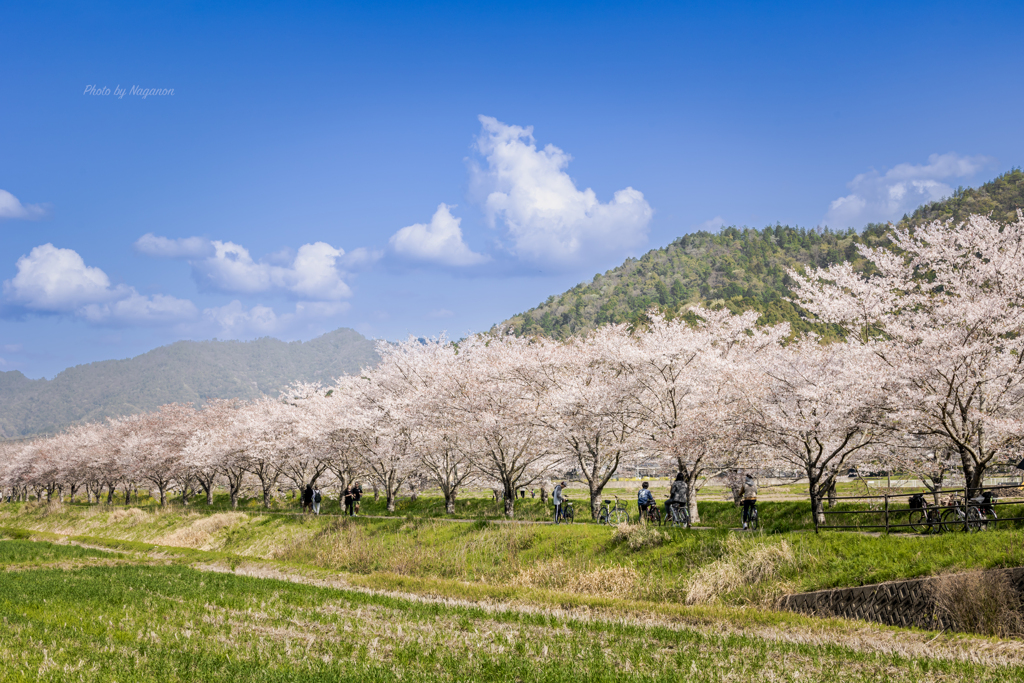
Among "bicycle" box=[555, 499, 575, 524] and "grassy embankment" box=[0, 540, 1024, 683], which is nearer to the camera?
"grassy embankment" box=[0, 540, 1024, 683]

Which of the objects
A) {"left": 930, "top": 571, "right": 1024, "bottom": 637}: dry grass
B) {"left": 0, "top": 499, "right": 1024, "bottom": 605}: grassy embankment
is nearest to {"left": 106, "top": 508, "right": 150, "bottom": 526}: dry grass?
{"left": 0, "top": 499, "right": 1024, "bottom": 605}: grassy embankment

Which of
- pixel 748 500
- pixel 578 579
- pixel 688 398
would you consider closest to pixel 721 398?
pixel 688 398

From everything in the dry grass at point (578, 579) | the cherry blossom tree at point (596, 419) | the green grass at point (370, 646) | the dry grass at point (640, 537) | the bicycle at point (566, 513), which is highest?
the cherry blossom tree at point (596, 419)

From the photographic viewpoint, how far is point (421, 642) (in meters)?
11.2

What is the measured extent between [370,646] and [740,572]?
38.0 ft

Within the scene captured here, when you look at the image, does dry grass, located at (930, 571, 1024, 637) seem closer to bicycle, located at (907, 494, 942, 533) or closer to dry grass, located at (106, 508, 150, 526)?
bicycle, located at (907, 494, 942, 533)

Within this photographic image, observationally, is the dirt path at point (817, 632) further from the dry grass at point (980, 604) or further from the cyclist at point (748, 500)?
the cyclist at point (748, 500)

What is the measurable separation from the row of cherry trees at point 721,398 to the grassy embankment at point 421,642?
466 inches

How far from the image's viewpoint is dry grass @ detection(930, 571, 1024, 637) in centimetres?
1255

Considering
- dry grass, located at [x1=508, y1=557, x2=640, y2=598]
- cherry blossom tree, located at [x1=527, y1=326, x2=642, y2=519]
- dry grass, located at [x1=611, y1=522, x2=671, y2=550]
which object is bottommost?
dry grass, located at [x1=508, y1=557, x2=640, y2=598]

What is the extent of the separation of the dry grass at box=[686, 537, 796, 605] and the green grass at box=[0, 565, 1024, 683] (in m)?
4.59

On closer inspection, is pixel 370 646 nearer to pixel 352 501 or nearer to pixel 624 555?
pixel 624 555

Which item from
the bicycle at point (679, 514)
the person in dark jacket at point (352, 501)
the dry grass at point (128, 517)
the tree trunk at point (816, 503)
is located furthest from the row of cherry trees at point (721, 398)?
the dry grass at point (128, 517)

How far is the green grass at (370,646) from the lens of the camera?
28.9 ft
